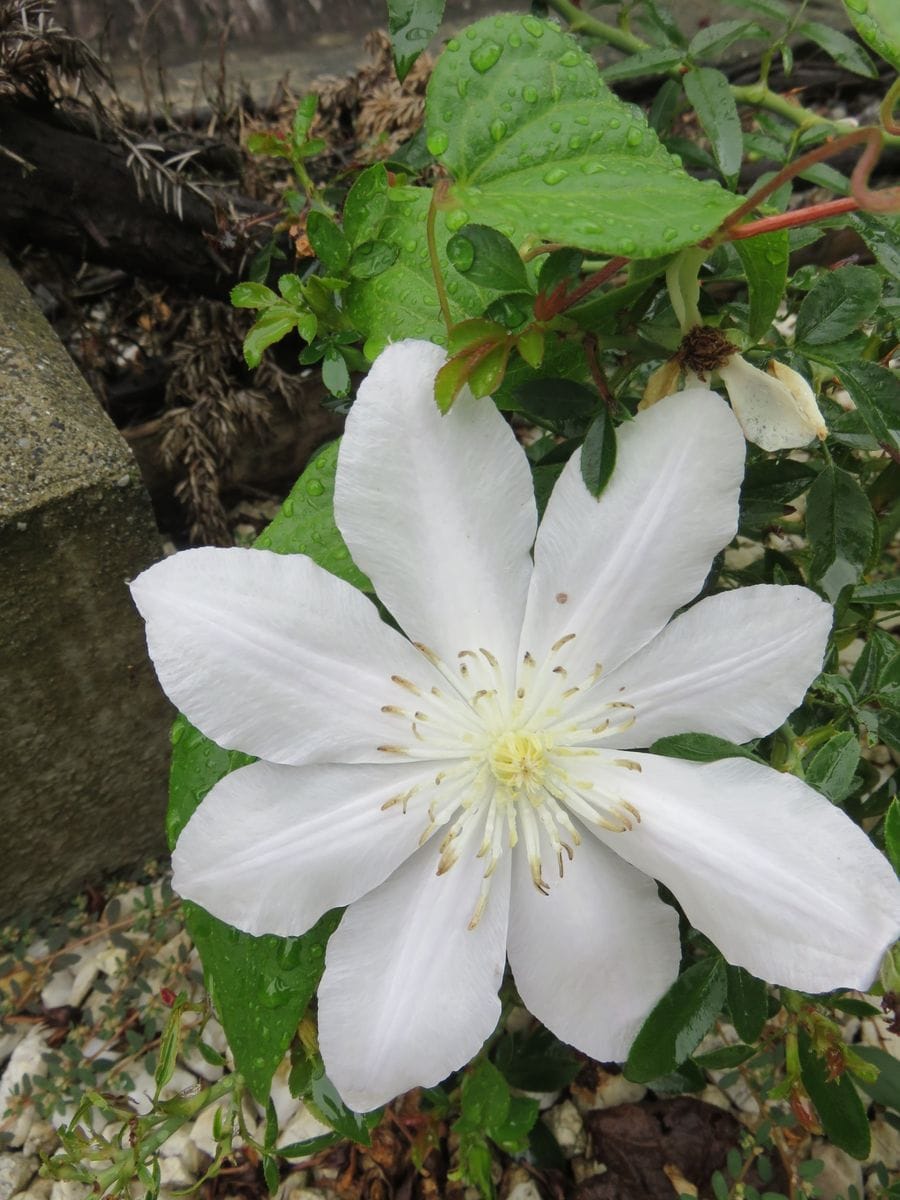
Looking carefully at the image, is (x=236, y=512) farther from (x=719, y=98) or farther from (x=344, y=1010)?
(x=344, y=1010)

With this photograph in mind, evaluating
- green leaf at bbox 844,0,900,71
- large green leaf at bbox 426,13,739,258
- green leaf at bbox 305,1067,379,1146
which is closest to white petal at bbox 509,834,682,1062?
green leaf at bbox 305,1067,379,1146

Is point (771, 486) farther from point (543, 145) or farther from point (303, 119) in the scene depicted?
point (303, 119)

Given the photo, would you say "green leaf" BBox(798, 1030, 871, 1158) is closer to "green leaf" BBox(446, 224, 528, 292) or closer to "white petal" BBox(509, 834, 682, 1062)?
"white petal" BBox(509, 834, 682, 1062)

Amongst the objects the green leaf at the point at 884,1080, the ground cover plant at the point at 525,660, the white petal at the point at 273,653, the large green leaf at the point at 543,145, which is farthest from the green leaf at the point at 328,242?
the green leaf at the point at 884,1080

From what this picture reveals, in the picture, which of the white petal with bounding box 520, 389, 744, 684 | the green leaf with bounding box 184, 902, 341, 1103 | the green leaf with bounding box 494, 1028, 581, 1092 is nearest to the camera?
the white petal with bounding box 520, 389, 744, 684

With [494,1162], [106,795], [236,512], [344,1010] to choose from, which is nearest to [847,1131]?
[344,1010]

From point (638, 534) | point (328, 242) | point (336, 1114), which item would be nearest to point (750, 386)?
point (638, 534)

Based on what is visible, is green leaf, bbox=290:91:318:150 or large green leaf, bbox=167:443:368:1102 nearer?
large green leaf, bbox=167:443:368:1102
